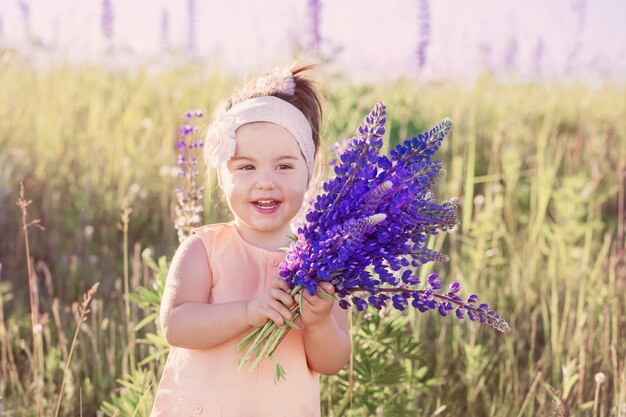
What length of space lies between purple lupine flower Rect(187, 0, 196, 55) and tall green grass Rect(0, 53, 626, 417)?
19 cm

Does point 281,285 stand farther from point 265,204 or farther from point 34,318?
point 34,318

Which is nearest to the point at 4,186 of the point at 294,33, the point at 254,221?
the point at 294,33

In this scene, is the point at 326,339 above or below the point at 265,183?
below

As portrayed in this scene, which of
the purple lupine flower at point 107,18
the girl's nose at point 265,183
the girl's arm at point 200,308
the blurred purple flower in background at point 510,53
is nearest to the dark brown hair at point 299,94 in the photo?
the girl's nose at point 265,183

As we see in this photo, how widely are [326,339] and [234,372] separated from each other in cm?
23

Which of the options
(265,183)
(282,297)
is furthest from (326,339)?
(265,183)

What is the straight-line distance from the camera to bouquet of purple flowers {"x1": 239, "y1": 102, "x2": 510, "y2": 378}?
1633 mm

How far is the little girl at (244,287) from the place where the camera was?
193 cm

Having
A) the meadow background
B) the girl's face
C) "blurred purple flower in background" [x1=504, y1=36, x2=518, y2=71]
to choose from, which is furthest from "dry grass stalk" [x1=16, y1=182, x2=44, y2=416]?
"blurred purple flower in background" [x1=504, y1=36, x2=518, y2=71]

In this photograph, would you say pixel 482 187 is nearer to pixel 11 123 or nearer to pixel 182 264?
pixel 11 123

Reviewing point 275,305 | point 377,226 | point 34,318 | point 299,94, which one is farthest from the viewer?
point 34,318

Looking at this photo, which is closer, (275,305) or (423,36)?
(275,305)

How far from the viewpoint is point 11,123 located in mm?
5012

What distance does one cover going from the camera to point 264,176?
1993mm
